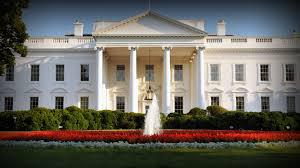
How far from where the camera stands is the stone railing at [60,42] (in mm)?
41031

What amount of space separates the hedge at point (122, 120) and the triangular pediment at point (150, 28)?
9.14 metres

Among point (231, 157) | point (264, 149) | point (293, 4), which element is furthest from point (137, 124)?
point (293, 4)

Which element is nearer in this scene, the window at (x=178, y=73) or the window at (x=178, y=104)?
the window at (x=178, y=104)

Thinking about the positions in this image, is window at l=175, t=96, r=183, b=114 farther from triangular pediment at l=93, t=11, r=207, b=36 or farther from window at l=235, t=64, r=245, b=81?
triangular pediment at l=93, t=11, r=207, b=36

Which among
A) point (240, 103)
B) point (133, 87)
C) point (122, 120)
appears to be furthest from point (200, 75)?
point (122, 120)

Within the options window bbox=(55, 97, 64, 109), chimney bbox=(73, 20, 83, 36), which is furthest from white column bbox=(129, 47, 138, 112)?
chimney bbox=(73, 20, 83, 36)

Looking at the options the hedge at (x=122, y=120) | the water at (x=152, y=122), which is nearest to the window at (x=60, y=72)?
the hedge at (x=122, y=120)

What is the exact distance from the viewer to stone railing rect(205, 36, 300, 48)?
40.8 meters

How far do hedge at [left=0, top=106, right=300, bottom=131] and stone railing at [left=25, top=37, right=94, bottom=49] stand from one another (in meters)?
12.9

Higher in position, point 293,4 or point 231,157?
point 293,4

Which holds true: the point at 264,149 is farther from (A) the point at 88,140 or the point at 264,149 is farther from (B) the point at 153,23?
(B) the point at 153,23

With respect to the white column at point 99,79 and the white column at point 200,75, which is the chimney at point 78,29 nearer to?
the white column at point 99,79

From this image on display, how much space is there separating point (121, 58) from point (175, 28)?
719 centimetres

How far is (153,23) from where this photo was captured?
123 ft
